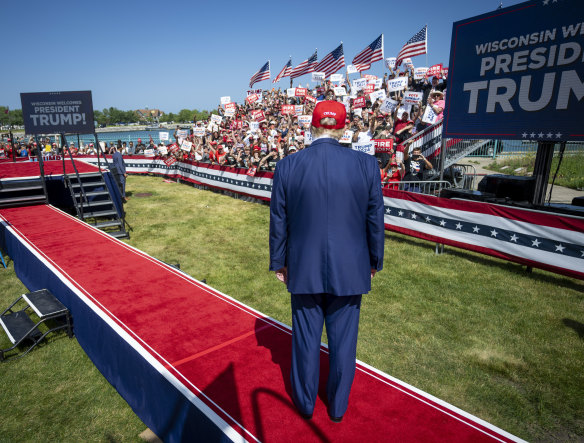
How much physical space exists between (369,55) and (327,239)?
1849 cm

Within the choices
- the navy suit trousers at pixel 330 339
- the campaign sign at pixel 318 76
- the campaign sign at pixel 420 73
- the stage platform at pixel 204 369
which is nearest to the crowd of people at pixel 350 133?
the campaign sign at pixel 420 73

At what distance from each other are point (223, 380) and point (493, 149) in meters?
21.5

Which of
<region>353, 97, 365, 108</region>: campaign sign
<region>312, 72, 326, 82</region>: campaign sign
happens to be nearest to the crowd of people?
<region>353, 97, 365, 108</region>: campaign sign

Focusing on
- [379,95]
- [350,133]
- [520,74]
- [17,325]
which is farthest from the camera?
[379,95]

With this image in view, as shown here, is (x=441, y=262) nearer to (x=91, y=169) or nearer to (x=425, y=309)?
(x=425, y=309)

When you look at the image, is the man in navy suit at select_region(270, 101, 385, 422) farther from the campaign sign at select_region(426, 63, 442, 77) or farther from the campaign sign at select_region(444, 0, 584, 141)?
the campaign sign at select_region(426, 63, 442, 77)

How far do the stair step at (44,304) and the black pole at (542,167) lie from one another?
9.60 metres

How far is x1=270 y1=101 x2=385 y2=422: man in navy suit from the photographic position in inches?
96.0

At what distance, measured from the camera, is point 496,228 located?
7328 millimetres

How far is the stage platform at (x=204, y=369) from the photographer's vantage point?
8.89ft

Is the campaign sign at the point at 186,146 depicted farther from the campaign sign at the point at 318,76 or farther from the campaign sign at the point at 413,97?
the campaign sign at the point at 413,97

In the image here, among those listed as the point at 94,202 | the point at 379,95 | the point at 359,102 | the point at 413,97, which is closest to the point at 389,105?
the point at 413,97

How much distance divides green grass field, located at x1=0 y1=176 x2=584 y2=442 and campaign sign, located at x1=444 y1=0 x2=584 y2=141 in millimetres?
3045

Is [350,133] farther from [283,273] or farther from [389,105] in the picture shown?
[283,273]
